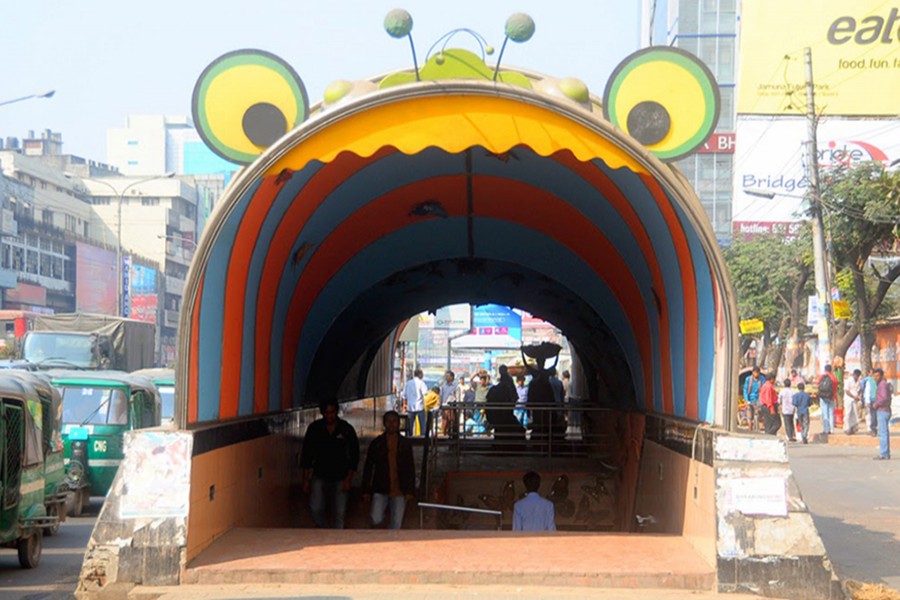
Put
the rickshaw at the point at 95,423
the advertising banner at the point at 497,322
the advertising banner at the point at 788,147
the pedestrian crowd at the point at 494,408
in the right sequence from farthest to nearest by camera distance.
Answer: the advertising banner at the point at 788,147 < the advertising banner at the point at 497,322 < the pedestrian crowd at the point at 494,408 < the rickshaw at the point at 95,423

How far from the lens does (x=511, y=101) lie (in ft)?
30.0

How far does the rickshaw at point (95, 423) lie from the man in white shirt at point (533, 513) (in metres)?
7.60

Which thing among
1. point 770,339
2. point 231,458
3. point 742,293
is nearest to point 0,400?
point 231,458

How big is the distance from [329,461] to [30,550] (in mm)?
3164

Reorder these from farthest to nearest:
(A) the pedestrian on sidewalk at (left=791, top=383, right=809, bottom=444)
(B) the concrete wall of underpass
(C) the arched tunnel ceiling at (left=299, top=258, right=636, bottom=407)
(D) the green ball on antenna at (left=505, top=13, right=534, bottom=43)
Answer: (A) the pedestrian on sidewalk at (left=791, top=383, right=809, bottom=444), (C) the arched tunnel ceiling at (left=299, top=258, right=636, bottom=407), (B) the concrete wall of underpass, (D) the green ball on antenna at (left=505, top=13, right=534, bottom=43)

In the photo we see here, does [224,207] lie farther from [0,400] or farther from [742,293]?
[742,293]

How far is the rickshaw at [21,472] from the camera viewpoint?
467 inches

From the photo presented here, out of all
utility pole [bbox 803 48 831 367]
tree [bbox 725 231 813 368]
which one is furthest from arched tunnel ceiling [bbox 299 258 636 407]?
tree [bbox 725 231 813 368]

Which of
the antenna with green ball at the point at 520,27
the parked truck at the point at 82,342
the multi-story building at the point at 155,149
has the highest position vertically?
the multi-story building at the point at 155,149

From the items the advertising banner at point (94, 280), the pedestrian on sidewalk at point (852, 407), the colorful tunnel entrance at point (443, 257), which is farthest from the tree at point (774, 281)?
the advertising banner at point (94, 280)

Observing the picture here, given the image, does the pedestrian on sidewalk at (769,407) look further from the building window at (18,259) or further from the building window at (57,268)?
the building window at (57,268)

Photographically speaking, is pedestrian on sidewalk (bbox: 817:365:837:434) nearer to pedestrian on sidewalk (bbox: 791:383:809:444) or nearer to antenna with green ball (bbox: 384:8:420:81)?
pedestrian on sidewalk (bbox: 791:383:809:444)

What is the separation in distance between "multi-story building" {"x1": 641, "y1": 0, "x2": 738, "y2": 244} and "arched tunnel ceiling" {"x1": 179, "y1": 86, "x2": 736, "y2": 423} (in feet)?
222

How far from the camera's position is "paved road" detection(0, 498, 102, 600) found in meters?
11.1
